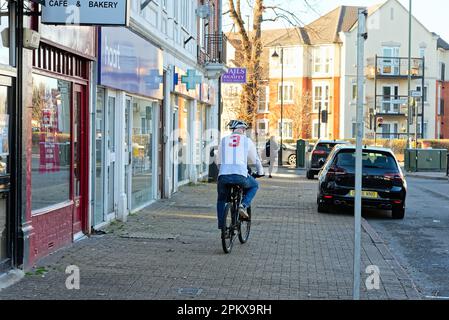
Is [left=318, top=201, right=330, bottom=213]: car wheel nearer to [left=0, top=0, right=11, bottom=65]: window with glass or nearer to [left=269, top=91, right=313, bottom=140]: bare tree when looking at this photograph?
[left=0, top=0, right=11, bottom=65]: window with glass

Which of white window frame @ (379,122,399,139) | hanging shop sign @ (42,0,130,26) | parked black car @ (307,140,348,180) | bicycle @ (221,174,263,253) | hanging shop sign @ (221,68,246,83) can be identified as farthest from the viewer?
white window frame @ (379,122,399,139)

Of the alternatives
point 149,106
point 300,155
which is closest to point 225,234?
point 149,106

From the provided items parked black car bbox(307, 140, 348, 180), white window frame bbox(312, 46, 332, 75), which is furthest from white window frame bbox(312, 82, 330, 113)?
parked black car bbox(307, 140, 348, 180)

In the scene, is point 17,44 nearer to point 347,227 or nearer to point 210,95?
point 347,227

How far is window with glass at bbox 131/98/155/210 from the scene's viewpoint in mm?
14055

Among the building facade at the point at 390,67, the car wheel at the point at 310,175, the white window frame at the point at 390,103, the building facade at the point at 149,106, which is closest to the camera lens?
the building facade at the point at 149,106

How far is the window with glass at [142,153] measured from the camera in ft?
46.1

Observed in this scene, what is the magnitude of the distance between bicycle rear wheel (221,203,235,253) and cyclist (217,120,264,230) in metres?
0.08

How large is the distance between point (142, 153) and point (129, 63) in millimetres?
2688

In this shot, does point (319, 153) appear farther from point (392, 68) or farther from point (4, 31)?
point (392, 68)

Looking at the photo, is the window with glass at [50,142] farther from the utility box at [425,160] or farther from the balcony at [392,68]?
the balcony at [392,68]

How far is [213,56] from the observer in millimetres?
26000

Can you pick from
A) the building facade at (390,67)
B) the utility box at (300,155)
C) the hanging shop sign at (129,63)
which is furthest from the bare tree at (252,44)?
the building facade at (390,67)

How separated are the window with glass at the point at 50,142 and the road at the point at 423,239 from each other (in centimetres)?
451
